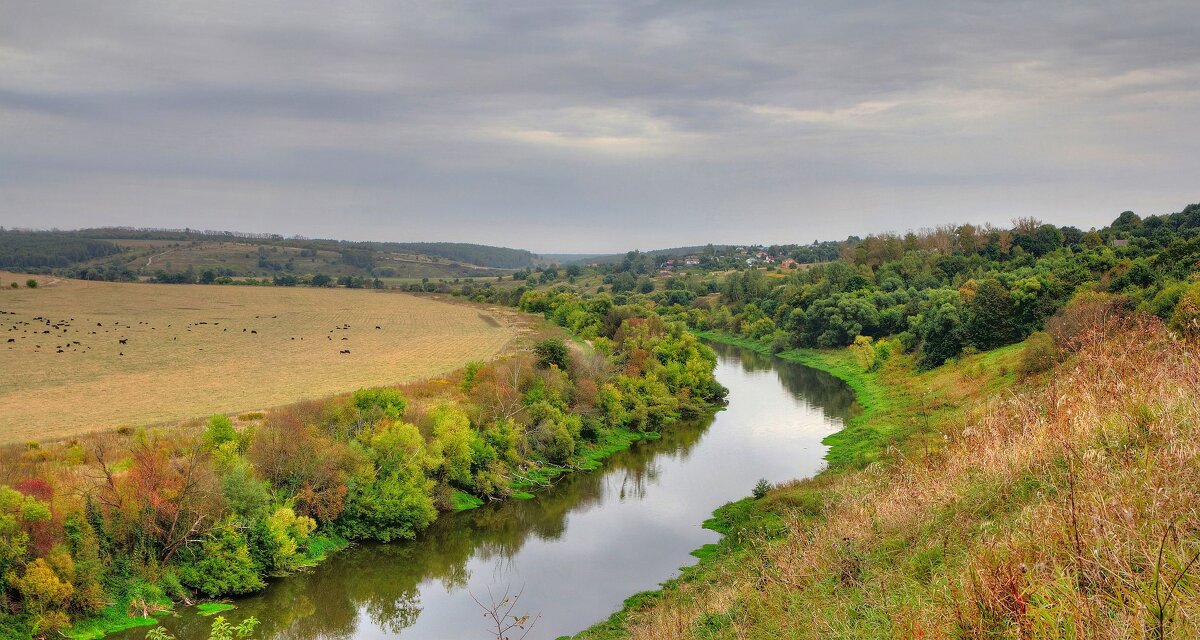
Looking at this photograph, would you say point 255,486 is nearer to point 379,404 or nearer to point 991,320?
point 379,404

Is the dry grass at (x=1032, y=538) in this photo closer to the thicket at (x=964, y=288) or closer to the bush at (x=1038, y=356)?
the thicket at (x=964, y=288)

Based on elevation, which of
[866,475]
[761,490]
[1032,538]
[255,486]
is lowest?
[761,490]

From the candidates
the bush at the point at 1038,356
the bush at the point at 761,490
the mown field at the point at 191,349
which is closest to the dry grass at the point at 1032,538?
the bush at the point at 761,490

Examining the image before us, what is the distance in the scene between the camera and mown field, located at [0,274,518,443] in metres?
39.1

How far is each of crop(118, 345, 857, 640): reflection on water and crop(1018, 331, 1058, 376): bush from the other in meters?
12.1

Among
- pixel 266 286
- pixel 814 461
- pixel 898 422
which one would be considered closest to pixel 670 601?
pixel 814 461

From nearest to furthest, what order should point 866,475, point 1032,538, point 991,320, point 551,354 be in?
point 1032,538, point 866,475, point 551,354, point 991,320

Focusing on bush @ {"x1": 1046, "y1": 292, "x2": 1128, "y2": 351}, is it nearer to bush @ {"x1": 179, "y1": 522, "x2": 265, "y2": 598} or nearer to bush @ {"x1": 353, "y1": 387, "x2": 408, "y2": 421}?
bush @ {"x1": 353, "y1": 387, "x2": 408, "y2": 421}

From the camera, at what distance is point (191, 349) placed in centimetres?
6075

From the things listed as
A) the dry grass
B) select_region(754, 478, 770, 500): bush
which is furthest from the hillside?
the dry grass

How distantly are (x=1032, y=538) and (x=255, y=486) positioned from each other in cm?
2349

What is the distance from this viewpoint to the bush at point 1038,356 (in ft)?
132

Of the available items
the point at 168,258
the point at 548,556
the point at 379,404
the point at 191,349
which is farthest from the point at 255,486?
the point at 168,258

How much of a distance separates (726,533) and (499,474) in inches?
449
